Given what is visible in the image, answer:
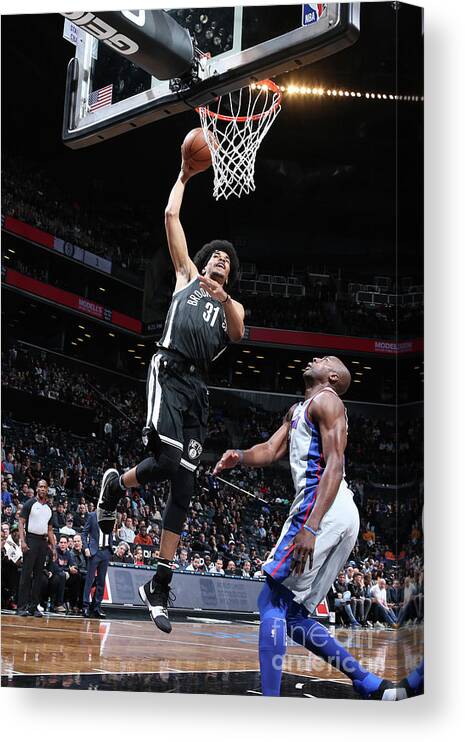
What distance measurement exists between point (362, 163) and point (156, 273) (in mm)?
1486

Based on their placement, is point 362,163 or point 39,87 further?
point 39,87

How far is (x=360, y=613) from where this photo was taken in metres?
6.30

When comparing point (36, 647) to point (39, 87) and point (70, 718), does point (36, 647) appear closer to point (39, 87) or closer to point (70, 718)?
point (70, 718)

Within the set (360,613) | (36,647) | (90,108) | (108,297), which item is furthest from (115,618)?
(90,108)

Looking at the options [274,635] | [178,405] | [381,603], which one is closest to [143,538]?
[178,405]

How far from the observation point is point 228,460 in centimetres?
660

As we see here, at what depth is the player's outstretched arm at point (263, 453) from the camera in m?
6.51

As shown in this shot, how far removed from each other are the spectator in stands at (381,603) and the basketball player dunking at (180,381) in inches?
50.2

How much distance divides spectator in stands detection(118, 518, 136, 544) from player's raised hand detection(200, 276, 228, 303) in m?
1.52

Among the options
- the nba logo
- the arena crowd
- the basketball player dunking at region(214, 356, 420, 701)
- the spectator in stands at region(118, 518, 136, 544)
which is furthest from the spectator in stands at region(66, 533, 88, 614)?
the nba logo

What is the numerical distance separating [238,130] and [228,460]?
2067mm

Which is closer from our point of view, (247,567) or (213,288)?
(247,567)

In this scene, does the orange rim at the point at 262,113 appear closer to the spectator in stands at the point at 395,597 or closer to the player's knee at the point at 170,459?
the player's knee at the point at 170,459

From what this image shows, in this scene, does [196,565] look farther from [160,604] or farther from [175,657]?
[175,657]
